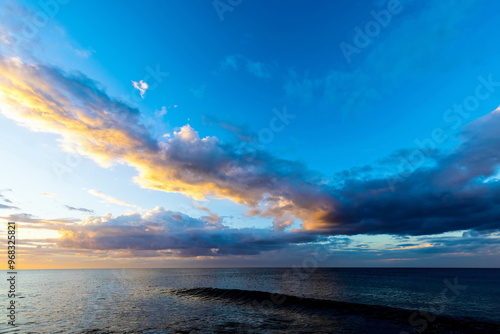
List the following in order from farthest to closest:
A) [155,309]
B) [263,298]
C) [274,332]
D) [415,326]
A: [263,298]
[155,309]
[415,326]
[274,332]

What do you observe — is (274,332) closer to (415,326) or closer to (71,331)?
(415,326)

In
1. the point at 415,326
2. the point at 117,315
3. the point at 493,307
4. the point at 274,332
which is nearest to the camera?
the point at 274,332

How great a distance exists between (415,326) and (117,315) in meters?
41.1

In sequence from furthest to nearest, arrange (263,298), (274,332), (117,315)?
(263,298), (117,315), (274,332)

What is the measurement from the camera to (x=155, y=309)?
4300 centimetres

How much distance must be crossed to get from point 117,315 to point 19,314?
657 inches

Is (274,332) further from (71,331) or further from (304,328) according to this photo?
(71,331)

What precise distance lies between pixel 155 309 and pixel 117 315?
6490mm

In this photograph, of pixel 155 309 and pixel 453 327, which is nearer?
pixel 453 327

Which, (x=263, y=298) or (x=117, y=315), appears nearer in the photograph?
(x=117, y=315)

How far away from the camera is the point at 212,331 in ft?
92.8

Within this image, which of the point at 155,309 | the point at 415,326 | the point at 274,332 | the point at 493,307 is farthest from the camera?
the point at 493,307

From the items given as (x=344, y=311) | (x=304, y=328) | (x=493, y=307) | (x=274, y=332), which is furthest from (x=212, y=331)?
(x=493, y=307)

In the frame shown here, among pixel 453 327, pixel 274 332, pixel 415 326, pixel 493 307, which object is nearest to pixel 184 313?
pixel 274 332
